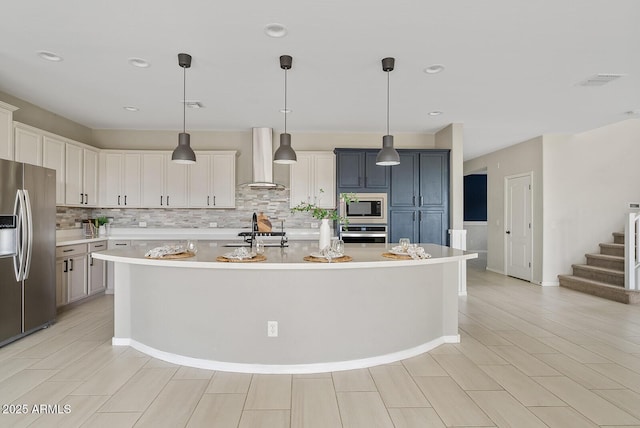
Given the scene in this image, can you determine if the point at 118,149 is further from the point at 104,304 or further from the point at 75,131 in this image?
the point at 104,304

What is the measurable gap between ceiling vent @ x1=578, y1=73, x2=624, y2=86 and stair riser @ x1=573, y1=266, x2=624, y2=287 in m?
3.25

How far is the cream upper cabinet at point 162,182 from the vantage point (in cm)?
576

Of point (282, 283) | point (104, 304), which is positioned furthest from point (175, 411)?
point (104, 304)

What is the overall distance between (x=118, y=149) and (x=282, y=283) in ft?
15.3

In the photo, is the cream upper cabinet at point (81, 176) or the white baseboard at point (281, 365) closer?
the white baseboard at point (281, 365)

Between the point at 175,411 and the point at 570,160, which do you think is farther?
the point at 570,160

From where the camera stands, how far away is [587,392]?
2.47 meters

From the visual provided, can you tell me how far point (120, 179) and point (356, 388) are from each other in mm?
5038

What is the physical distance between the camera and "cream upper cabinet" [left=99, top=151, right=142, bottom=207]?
18.7ft

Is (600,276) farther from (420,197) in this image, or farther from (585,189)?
(420,197)

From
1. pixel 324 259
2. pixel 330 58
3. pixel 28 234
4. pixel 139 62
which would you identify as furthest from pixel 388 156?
pixel 28 234

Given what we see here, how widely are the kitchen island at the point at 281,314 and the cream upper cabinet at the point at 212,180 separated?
2.86 meters

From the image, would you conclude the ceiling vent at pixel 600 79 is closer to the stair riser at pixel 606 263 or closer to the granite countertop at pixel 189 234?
the stair riser at pixel 606 263

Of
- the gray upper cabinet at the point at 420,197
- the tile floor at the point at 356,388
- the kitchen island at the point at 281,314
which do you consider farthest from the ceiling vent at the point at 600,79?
the tile floor at the point at 356,388
